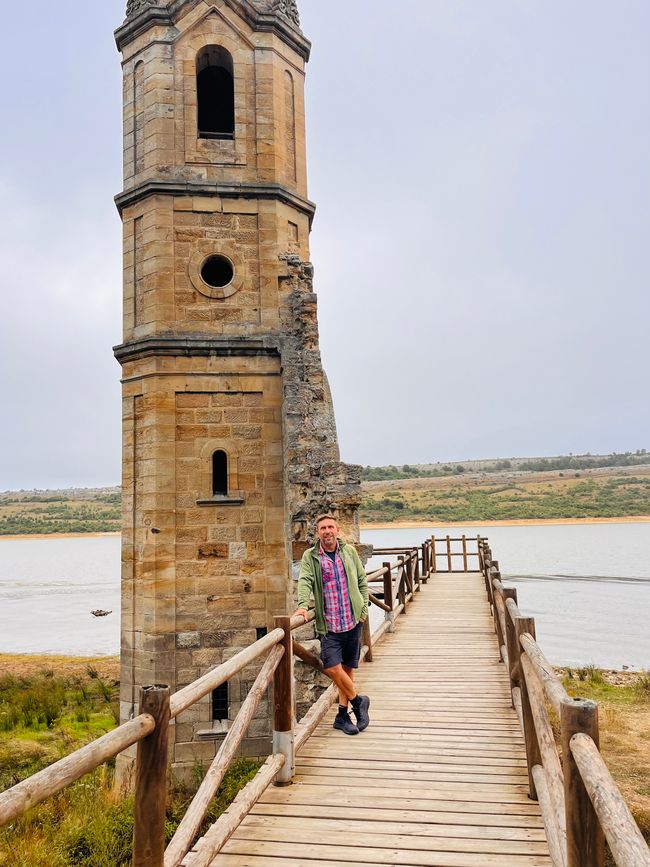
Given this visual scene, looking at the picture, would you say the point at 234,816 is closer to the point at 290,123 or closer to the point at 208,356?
the point at 208,356

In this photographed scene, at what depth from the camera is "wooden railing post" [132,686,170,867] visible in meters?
3.27

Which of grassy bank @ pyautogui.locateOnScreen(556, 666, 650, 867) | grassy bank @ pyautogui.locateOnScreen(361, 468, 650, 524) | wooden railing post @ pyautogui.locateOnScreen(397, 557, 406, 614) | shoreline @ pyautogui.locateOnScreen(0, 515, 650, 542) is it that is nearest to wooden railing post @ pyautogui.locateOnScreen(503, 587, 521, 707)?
grassy bank @ pyautogui.locateOnScreen(556, 666, 650, 867)

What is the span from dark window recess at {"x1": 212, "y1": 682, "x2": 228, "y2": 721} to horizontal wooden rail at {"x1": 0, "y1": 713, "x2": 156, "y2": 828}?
8289 mm

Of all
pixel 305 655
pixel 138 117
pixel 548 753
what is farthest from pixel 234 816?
pixel 138 117

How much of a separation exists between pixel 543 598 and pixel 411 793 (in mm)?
25174

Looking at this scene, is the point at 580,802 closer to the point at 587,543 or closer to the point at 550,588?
the point at 550,588

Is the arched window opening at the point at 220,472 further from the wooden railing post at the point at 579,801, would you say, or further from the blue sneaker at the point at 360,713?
the wooden railing post at the point at 579,801

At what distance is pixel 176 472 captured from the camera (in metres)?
11.3

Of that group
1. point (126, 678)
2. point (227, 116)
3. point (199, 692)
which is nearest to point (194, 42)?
point (227, 116)

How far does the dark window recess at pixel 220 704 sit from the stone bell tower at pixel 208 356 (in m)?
0.02

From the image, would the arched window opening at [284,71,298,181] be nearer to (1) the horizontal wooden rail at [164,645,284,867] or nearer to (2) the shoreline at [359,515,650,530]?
(1) the horizontal wooden rail at [164,645,284,867]

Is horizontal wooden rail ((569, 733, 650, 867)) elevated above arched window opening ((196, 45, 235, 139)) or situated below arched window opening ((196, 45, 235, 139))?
below

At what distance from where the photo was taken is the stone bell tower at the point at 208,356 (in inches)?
433

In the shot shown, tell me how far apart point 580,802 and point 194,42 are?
12.9 meters
